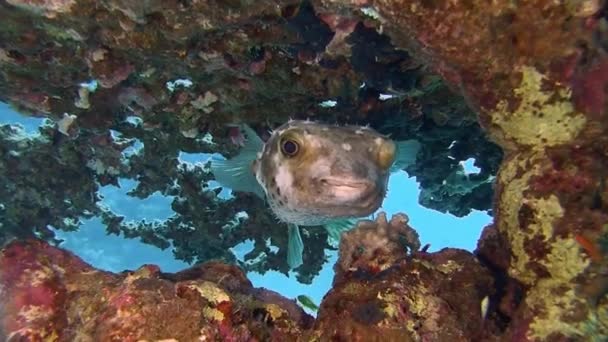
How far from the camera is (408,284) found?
290cm

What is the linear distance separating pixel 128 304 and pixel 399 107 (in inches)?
137

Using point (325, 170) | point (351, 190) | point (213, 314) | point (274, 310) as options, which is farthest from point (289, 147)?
point (213, 314)

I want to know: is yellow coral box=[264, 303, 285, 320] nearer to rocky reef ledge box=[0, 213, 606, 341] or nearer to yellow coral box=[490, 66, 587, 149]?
rocky reef ledge box=[0, 213, 606, 341]

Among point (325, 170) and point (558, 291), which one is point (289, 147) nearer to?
point (325, 170)

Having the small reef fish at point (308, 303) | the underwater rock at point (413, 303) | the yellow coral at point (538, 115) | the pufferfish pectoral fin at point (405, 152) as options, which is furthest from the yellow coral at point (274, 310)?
the pufferfish pectoral fin at point (405, 152)

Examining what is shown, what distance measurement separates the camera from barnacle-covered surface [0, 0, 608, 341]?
2479 millimetres

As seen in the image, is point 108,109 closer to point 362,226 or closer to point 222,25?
point 222,25

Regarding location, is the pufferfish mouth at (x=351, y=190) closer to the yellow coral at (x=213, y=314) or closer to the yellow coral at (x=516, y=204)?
the yellow coral at (x=516, y=204)

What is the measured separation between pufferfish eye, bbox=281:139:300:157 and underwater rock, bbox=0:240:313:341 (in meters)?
0.94

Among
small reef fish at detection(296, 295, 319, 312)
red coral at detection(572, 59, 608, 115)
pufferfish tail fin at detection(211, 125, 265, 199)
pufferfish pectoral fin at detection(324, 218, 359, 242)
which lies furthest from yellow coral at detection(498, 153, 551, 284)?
pufferfish pectoral fin at detection(324, 218, 359, 242)

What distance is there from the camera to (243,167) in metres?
4.86

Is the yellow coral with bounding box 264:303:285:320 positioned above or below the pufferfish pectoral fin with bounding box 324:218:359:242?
below

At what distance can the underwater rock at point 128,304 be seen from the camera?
2.56 m

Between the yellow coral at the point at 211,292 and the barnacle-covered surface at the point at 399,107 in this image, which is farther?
the yellow coral at the point at 211,292
